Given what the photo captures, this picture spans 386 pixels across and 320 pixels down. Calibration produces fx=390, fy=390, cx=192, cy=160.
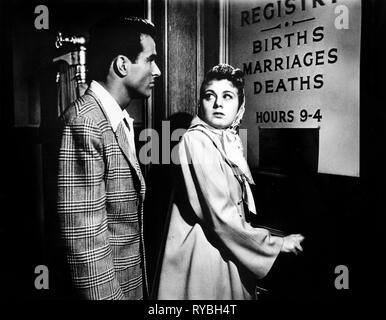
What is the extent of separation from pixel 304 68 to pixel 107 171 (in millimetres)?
779

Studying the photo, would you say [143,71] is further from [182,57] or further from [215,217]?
[215,217]

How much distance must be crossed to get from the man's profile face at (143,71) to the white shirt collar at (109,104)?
0.31 ft

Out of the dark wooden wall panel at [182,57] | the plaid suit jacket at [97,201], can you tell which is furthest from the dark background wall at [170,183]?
the plaid suit jacket at [97,201]

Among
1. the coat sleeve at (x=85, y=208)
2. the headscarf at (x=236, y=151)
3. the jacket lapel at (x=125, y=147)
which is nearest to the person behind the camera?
the coat sleeve at (x=85, y=208)

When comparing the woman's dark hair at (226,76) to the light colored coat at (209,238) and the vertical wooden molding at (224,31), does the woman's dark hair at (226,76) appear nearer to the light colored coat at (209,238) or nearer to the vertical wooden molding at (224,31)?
the vertical wooden molding at (224,31)

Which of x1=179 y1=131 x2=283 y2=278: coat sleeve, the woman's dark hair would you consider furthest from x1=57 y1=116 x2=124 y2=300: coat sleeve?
the woman's dark hair

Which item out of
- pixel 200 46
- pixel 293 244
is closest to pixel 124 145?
pixel 200 46

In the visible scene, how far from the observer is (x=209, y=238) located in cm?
139

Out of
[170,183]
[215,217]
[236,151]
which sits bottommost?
[215,217]

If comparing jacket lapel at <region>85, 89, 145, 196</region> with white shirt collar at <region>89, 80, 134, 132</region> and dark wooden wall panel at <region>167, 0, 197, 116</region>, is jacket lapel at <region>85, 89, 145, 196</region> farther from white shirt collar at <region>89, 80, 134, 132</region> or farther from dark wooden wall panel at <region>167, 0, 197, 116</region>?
dark wooden wall panel at <region>167, 0, 197, 116</region>

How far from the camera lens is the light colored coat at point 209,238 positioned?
1366 millimetres
